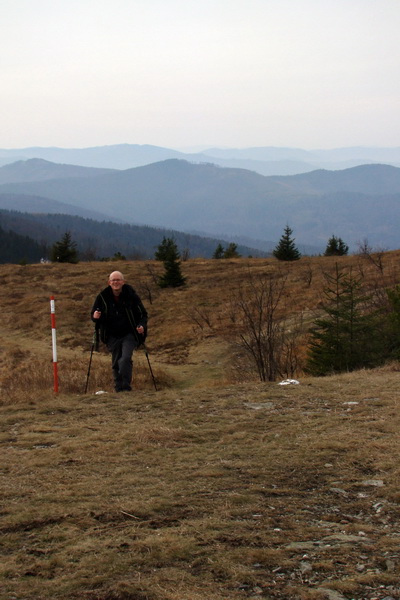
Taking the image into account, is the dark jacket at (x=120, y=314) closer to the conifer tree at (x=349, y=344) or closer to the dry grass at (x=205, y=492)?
the dry grass at (x=205, y=492)

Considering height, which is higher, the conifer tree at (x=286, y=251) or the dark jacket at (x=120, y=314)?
the conifer tree at (x=286, y=251)

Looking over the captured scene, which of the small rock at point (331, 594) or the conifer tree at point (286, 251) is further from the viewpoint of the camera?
the conifer tree at point (286, 251)

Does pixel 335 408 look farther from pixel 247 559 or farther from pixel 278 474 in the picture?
pixel 247 559

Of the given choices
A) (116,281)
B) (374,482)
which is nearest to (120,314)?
(116,281)

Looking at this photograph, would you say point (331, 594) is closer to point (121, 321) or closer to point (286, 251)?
point (121, 321)

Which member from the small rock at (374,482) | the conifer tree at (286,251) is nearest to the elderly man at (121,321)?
the small rock at (374,482)

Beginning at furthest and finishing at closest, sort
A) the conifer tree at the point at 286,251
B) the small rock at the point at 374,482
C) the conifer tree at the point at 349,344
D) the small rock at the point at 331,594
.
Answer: the conifer tree at the point at 286,251
the conifer tree at the point at 349,344
the small rock at the point at 374,482
the small rock at the point at 331,594

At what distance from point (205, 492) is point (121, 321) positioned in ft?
17.1

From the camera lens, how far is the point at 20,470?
552 centimetres

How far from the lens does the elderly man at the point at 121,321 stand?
9.62 m

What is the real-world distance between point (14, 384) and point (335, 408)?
8158 mm

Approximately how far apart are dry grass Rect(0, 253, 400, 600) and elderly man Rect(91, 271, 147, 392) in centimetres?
61

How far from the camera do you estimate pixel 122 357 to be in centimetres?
967

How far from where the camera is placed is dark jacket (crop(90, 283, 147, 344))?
31.7ft
